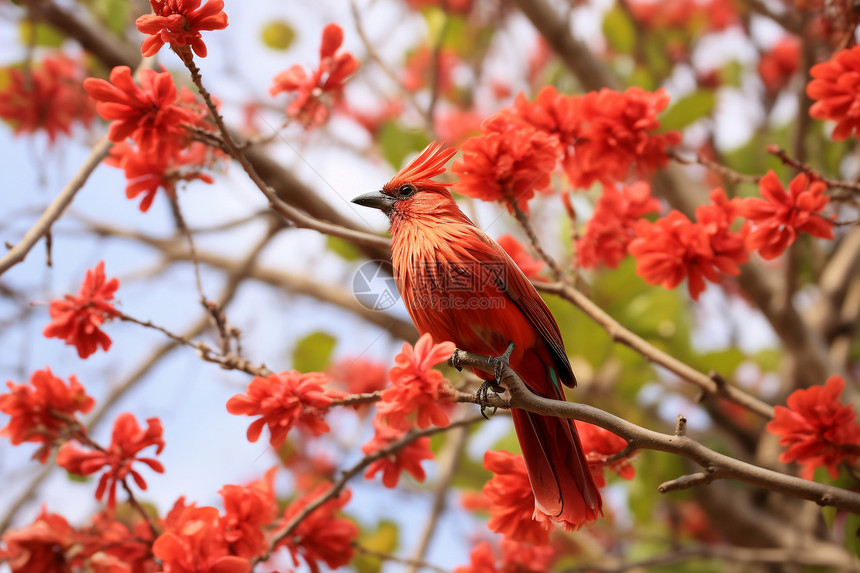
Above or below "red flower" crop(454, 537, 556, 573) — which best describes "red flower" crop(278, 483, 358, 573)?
below

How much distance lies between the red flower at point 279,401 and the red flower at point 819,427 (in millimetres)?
1112

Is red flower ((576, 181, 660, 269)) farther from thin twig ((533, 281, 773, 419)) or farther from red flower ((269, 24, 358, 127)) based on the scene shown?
red flower ((269, 24, 358, 127))

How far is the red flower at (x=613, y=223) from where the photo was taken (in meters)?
2.26

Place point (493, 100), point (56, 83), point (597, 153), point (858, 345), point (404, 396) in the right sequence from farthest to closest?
point (493, 100) → point (858, 345) → point (56, 83) → point (597, 153) → point (404, 396)

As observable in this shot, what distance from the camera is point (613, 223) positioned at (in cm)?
226

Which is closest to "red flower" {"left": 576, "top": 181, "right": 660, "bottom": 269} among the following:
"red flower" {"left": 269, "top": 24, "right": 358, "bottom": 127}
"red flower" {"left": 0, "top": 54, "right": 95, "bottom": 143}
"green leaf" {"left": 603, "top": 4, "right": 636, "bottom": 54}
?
"red flower" {"left": 269, "top": 24, "right": 358, "bottom": 127}

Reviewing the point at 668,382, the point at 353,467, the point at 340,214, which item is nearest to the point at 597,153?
the point at 353,467

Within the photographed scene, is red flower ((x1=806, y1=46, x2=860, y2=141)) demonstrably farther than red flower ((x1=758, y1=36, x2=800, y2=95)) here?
No

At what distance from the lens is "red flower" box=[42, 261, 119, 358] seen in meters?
1.90

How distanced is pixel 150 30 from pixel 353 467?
1195 millimetres

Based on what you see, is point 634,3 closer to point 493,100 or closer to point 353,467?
point 493,100

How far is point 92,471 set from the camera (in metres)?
1.99

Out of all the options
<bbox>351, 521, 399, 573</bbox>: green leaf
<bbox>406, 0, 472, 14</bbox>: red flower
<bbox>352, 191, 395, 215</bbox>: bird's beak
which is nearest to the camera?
<bbox>352, 191, 395, 215</bbox>: bird's beak

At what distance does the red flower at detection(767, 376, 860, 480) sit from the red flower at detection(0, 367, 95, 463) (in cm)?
182
